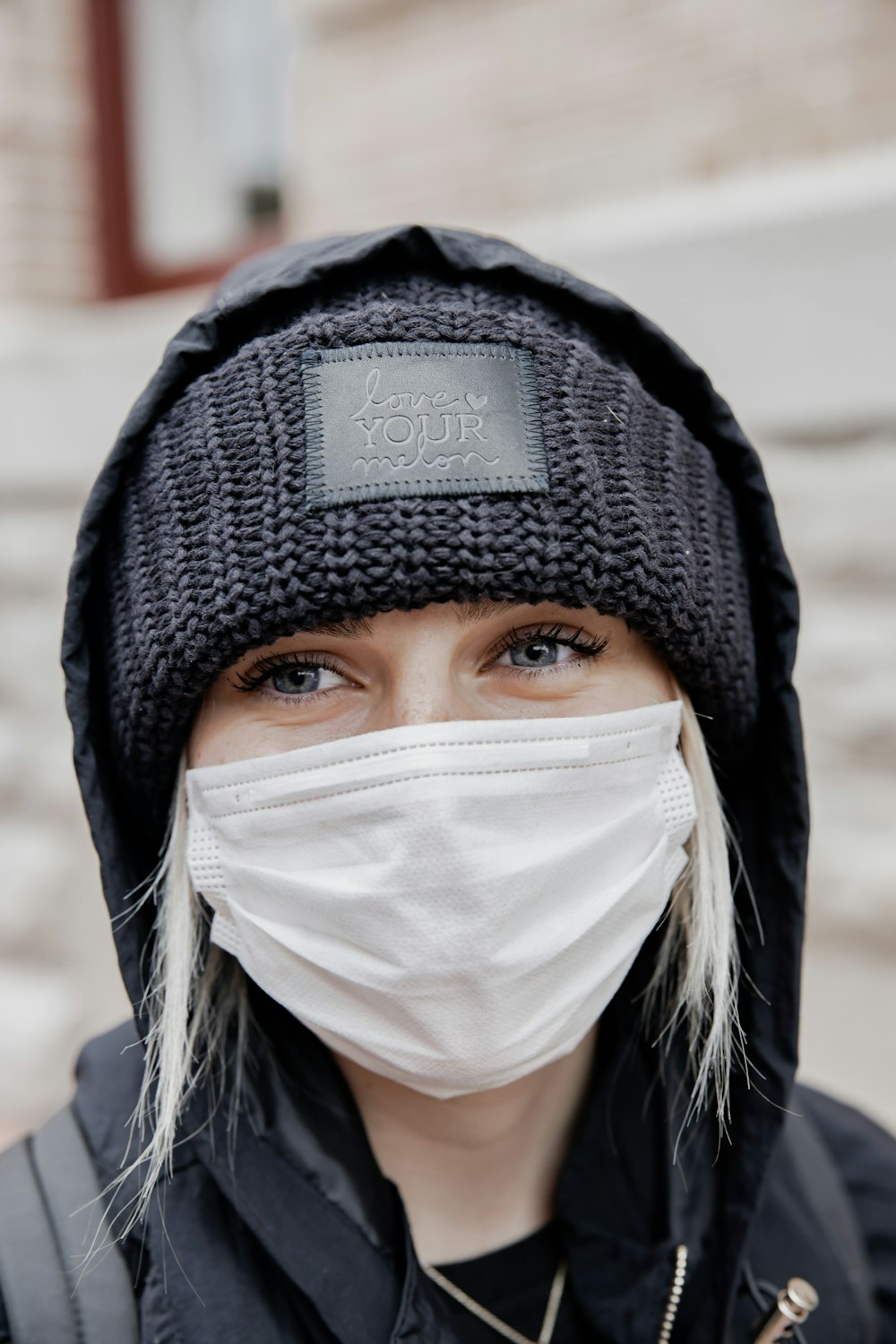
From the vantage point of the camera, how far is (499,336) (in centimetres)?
127

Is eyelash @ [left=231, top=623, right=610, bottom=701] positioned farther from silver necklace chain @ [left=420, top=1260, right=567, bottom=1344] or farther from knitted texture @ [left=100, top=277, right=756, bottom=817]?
silver necklace chain @ [left=420, top=1260, right=567, bottom=1344]

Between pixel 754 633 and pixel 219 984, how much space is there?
0.81 m

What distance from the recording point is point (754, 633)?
1489 millimetres

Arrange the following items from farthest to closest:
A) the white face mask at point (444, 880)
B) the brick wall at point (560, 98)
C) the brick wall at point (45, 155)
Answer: the brick wall at point (45, 155) → the brick wall at point (560, 98) → the white face mask at point (444, 880)

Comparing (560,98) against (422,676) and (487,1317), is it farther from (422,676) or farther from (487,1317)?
(487,1317)

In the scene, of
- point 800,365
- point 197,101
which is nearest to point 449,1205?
point 800,365

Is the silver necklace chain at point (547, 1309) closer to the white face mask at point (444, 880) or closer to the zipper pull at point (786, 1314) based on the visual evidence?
the zipper pull at point (786, 1314)

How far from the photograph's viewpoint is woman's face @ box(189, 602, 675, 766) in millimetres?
1224

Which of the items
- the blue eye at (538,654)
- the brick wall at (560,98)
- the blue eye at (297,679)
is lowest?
the blue eye at (297,679)

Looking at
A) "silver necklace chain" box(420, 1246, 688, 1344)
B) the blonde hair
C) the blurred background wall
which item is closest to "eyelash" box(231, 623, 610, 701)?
the blonde hair

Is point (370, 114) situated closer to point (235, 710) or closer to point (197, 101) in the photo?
point (197, 101)

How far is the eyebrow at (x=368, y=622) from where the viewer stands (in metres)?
1.22

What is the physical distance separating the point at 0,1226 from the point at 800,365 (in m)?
2.03

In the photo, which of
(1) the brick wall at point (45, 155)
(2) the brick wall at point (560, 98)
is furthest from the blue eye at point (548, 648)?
(1) the brick wall at point (45, 155)
